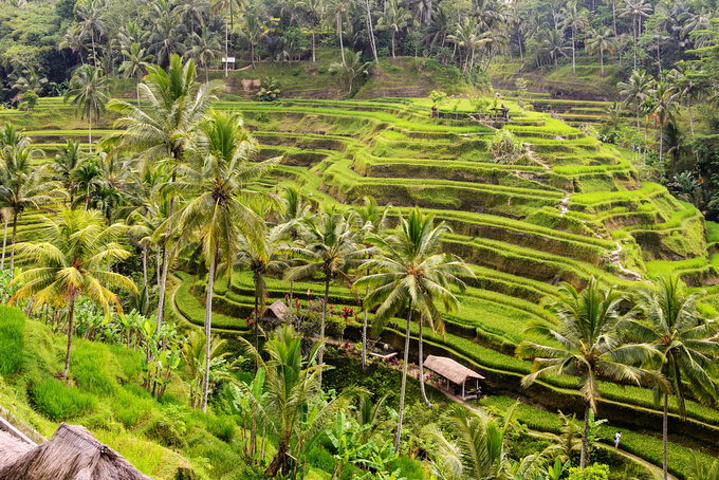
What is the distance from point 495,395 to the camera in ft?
79.5

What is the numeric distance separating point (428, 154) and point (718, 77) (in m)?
30.2

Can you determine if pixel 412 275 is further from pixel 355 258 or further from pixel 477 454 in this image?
pixel 477 454

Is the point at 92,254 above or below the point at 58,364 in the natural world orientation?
above

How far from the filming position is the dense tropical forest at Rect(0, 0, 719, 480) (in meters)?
13.2

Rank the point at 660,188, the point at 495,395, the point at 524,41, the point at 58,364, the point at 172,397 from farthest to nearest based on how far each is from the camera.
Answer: the point at 524,41, the point at 660,188, the point at 495,395, the point at 172,397, the point at 58,364

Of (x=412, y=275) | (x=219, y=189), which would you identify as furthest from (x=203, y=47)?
(x=412, y=275)

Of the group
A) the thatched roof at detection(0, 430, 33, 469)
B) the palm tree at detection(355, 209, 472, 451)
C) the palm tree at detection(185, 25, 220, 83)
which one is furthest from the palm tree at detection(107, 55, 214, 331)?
the palm tree at detection(185, 25, 220, 83)

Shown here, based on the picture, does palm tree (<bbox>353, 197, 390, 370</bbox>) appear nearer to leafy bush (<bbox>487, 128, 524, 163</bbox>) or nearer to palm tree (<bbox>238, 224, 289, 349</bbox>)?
Result: palm tree (<bbox>238, 224, 289, 349</bbox>)

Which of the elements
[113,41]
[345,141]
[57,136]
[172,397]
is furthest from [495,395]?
[113,41]

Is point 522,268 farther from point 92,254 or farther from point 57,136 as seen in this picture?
point 57,136

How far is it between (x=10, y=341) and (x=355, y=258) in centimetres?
1606

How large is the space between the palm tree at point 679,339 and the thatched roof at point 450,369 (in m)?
7.47

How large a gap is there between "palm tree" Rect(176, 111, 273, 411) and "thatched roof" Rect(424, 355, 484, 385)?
11.8 m

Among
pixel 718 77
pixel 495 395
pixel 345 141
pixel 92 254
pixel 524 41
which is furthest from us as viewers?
pixel 524 41
